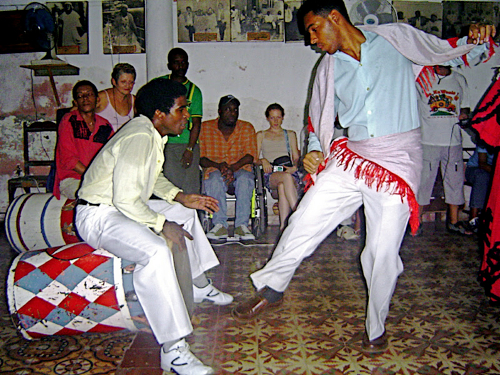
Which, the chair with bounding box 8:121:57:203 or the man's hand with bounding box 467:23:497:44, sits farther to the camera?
the chair with bounding box 8:121:57:203

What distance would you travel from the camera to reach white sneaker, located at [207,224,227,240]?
4.55 metres

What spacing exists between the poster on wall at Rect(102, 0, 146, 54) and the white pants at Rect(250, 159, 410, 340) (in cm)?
412

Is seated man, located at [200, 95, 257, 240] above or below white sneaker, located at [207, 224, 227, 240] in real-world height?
above

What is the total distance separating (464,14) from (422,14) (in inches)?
22.4

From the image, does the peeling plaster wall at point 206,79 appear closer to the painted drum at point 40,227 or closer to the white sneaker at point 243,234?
the white sneaker at point 243,234

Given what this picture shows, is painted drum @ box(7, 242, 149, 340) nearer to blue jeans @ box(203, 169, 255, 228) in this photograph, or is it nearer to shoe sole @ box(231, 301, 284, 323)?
shoe sole @ box(231, 301, 284, 323)

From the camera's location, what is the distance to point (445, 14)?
18.7 ft

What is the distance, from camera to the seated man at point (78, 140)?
3.71 m

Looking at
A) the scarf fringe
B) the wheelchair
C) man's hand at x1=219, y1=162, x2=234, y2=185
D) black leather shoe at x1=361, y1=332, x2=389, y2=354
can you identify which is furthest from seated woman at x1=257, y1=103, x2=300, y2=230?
black leather shoe at x1=361, y1=332, x2=389, y2=354

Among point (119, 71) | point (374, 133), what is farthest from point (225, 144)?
point (374, 133)

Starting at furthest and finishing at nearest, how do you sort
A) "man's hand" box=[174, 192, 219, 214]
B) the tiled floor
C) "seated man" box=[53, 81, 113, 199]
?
1. "seated man" box=[53, 81, 113, 199]
2. "man's hand" box=[174, 192, 219, 214]
3. the tiled floor

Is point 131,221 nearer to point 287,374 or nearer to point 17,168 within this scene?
point 287,374

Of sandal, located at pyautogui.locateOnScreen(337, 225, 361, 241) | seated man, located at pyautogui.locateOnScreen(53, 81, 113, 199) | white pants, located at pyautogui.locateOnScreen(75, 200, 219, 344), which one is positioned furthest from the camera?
sandal, located at pyautogui.locateOnScreen(337, 225, 361, 241)

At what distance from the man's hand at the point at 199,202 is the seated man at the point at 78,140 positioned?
4.47 feet
